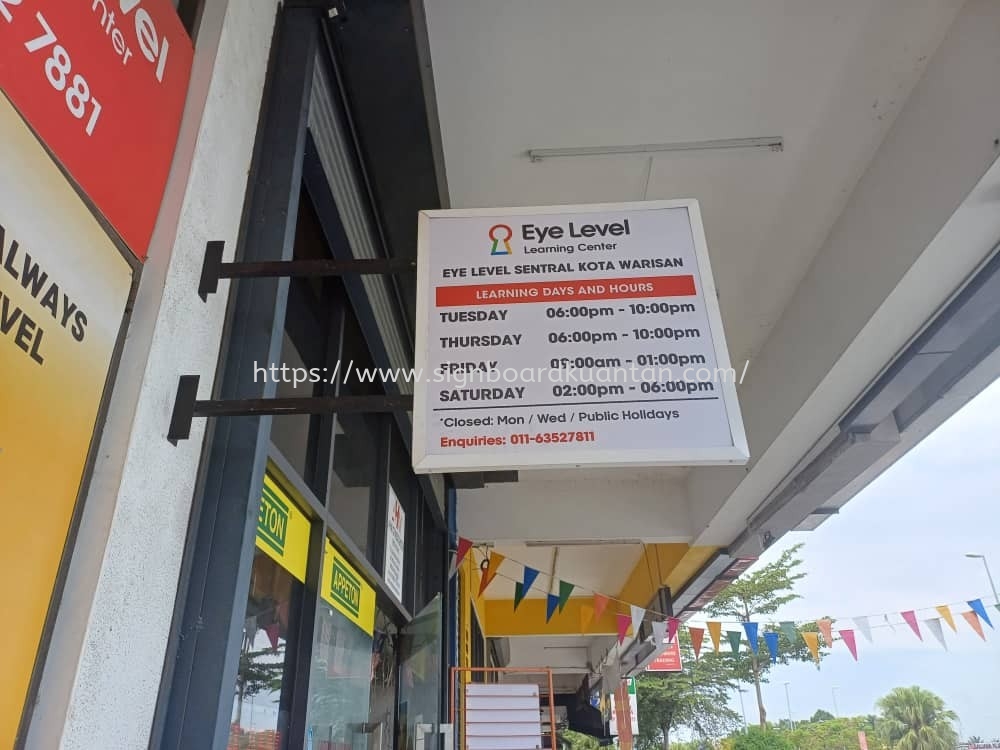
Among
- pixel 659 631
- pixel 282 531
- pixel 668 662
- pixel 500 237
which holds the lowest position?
pixel 282 531

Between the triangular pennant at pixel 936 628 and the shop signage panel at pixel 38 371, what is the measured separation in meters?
5.91

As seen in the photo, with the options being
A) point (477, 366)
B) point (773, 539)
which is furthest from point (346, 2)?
point (773, 539)

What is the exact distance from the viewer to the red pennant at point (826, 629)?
17.9ft

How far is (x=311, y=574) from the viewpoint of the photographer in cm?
213

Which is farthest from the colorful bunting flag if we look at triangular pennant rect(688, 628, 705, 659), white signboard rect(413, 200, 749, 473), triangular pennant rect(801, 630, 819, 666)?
white signboard rect(413, 200, 749, 473)

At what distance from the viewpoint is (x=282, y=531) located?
190 centimetres

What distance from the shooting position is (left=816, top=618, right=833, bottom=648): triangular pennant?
17.9ft

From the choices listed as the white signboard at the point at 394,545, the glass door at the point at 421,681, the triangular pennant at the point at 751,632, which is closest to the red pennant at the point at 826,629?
the triangular pennant at the point at 751,632

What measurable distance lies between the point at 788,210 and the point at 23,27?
10.2ft

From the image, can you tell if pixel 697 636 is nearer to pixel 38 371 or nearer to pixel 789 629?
pixel 789 629

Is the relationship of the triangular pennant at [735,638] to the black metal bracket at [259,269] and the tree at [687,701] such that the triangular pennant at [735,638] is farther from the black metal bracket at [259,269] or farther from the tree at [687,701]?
the tree at [687,701]

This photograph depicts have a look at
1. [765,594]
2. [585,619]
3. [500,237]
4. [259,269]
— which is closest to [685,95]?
[500,237]

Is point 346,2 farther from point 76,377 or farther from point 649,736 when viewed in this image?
point 649,736

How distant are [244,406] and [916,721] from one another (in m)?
29.5
